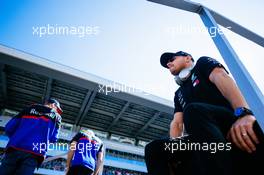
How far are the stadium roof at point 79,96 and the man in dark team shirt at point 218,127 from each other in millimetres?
21971

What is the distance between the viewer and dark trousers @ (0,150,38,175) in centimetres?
252

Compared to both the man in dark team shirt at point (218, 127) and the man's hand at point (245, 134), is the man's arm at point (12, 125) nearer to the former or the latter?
the man in dark team shirt at point (218, 127)

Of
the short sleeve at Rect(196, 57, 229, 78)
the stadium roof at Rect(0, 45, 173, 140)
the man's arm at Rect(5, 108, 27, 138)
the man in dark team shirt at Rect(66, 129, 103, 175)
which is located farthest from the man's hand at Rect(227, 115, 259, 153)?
the stadium roof at Rect(0, 45, 173, 140)

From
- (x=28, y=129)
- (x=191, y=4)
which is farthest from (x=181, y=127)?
(x=28, y=129)

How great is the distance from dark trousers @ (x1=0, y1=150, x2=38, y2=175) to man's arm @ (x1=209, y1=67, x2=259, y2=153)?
7.70ft

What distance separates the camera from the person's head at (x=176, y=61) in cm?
168

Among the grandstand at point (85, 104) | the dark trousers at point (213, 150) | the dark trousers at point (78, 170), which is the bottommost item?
the dark trousers at point (213, 150)

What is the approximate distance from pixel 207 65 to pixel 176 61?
0.40 metres

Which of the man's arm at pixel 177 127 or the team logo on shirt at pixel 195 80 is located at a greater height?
the team logo on shirt at pixel 195 80

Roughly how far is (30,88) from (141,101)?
1234 cm

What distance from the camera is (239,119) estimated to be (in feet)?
3.21

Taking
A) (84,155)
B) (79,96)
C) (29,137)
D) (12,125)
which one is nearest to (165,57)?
(29,137)

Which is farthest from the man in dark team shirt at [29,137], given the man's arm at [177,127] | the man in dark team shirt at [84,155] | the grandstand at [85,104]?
the grandstand at [85,104]

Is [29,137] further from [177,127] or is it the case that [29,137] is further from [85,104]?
[85,104]
